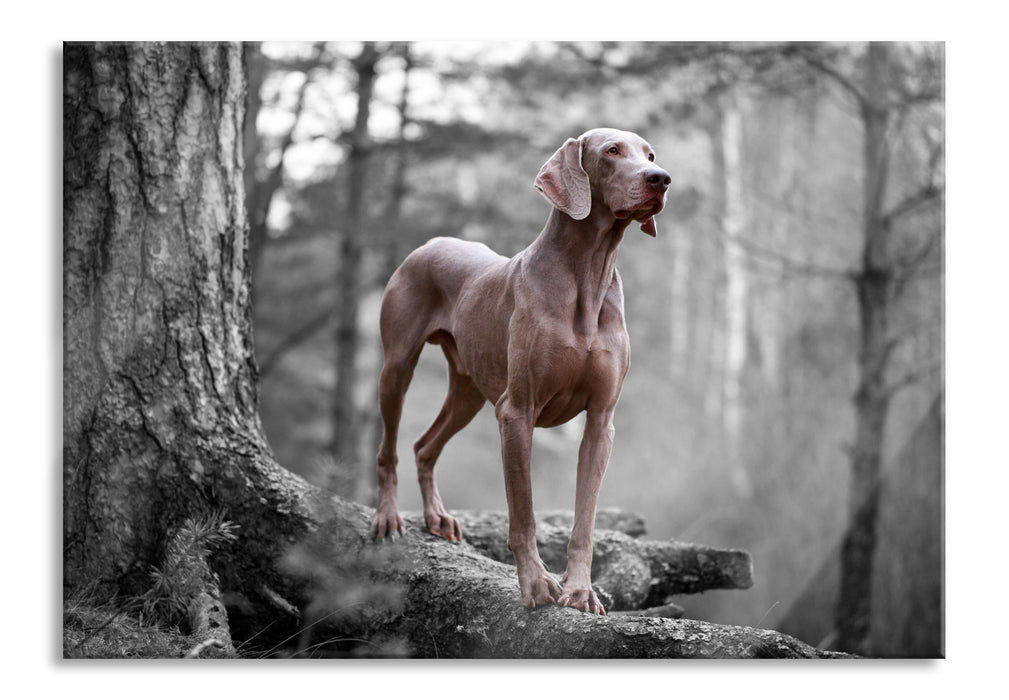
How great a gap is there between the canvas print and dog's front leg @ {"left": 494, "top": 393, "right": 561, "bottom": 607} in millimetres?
10

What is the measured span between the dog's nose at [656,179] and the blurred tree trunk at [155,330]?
1.60 metres

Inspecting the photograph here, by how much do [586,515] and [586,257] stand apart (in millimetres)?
745

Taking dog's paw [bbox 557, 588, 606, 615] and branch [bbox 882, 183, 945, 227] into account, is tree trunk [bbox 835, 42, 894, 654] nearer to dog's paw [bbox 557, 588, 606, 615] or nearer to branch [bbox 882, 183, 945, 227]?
branch [bbox 882, 183, 945, 227]

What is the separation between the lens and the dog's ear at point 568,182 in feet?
8.84

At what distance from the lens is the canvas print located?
9.46ft

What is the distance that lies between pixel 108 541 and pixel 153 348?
664 millimetres

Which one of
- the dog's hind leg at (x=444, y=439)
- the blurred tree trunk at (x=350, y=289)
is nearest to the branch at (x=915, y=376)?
the dog's hind leg at (x=444, y=439)

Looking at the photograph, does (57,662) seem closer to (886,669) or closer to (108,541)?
(108,541)

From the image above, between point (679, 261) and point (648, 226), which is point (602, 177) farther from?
point (679, 261)

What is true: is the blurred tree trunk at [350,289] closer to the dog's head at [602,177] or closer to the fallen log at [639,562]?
the fallen log at [639,562]

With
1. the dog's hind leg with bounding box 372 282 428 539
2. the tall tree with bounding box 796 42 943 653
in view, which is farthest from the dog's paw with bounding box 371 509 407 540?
the tall tree with bounding box 796 42 943 653

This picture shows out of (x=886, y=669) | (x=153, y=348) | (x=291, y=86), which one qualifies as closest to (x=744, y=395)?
(x=291, y=86)

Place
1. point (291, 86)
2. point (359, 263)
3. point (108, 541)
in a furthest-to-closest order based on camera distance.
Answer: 1. point (359, 263)
2. point (291, 86)
3. point (108, 541)
